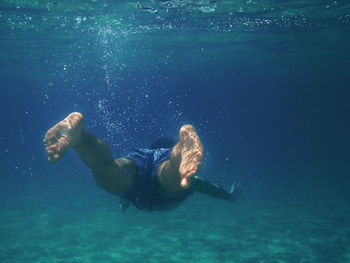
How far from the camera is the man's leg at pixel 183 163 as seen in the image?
4.79m

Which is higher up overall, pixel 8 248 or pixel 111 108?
pixel 111 108

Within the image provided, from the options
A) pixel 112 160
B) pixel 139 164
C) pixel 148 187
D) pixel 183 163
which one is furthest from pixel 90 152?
pixel 183 163

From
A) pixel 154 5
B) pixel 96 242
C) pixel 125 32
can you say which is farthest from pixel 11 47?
pixel 96 242

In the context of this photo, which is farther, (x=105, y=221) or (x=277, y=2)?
(x=277, y=2)

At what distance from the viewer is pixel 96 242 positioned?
13.1 meters

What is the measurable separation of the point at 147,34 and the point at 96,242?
Result: 17618mm

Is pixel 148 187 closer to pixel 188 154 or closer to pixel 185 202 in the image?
pixel 188 154

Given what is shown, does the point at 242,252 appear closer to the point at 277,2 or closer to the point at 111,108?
the point at 277,2

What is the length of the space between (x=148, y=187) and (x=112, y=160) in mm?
1151

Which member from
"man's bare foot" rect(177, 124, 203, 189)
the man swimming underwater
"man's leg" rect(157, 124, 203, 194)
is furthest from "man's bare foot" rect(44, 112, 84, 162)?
"man's bare foot" rect(177, 124, 203, 189)

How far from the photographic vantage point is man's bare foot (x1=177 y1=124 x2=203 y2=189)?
4.71 meters

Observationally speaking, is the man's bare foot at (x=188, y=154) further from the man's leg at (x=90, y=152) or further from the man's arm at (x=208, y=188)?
the man's arm at (x=208, y=188)

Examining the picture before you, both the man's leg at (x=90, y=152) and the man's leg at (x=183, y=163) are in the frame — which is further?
the man's leg at (x=90, y=152)

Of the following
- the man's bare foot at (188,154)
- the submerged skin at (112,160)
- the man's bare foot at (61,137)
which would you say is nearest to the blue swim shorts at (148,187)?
the submerged skin at (112,160)
